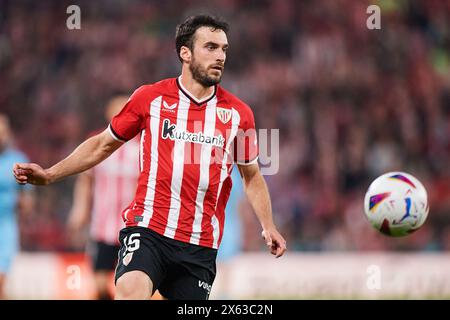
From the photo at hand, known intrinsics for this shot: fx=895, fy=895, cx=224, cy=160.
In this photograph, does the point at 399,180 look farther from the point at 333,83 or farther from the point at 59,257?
the point at 333,83

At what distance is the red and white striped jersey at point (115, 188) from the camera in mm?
8727

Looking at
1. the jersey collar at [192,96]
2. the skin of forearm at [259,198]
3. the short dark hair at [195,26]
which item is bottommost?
the skin of forearm at [259,198]

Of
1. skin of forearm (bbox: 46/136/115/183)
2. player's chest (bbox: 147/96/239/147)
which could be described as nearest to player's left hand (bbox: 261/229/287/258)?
player's chest (bbox: 147/96/239/147)

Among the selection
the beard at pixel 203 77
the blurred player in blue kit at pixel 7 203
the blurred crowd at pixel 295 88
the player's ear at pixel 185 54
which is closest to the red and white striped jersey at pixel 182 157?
the beard at pixel 203 77

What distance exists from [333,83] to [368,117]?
0.96 metres

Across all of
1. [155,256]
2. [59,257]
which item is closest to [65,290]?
[59,257]

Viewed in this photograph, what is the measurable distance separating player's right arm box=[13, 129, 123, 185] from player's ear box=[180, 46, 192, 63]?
0.70m

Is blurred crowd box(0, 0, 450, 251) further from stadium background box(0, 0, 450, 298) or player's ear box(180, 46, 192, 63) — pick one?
player's ear box(180, 46, 192, 63)

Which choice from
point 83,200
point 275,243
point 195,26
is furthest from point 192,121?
point 83,200

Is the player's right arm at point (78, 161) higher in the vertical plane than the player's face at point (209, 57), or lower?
lower

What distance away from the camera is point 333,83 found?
51.0 ft

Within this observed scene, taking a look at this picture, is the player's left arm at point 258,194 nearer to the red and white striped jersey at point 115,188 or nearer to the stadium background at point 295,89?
the red and white striped jersey at point 115,188

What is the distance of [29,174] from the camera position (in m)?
5.48

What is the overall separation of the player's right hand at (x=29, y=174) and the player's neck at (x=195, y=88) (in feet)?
3.49
